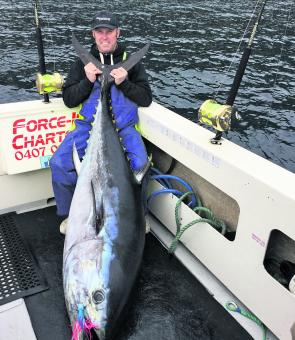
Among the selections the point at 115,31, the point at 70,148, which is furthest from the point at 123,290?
the point at 115,31

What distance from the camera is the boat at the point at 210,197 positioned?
2406mm

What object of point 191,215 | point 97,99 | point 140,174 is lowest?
point 191,215

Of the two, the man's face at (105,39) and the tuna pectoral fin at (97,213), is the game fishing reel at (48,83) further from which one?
the tuna pectoral fin at (97,213)

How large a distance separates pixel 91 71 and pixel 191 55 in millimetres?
10710

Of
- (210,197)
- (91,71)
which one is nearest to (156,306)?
(210,197)

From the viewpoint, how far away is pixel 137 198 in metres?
2.86

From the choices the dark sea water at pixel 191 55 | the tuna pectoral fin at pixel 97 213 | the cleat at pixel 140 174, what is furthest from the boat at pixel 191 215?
the dark sea water at pixel 191 55

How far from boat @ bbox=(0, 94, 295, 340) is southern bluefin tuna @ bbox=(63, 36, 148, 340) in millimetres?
495

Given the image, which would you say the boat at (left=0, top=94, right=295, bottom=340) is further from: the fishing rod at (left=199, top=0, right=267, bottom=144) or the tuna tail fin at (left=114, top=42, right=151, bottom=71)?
the tuna tail fin at (left=114, top=42, right=151, bottom=71)

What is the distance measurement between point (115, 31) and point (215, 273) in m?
2.32

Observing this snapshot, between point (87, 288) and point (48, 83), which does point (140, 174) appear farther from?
point (48, 83)

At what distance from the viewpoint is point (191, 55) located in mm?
13398

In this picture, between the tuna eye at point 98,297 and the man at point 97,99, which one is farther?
the man at point 97,99

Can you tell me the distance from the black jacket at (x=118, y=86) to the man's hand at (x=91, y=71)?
67 millimetres
